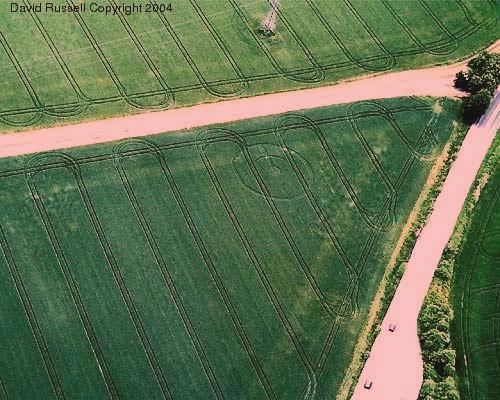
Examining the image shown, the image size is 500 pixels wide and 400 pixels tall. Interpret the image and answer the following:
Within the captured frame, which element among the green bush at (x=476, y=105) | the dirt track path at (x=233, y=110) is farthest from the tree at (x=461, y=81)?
the green bush at (x=476, y=105)

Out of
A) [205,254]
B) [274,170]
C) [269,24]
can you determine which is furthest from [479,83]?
[205,254]

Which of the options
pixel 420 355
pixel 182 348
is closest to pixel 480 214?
pixel 420 355

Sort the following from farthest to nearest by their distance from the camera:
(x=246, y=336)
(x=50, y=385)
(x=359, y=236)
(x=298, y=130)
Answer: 1. (x=298, y=130)
2. (x=359, y=236)
3. (x=246, y=336)
4. (x=50, y=385)

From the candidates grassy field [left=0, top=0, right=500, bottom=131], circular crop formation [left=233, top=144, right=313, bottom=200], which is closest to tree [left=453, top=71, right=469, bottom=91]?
grassy field [left=0, top=0, right=500, bottom=131]

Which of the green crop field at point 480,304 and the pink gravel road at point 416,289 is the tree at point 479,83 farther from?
the green crop field at point 480,304

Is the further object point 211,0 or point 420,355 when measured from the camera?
point 211,0

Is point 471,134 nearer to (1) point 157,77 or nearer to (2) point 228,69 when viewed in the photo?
(2) point 228,69
